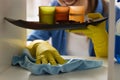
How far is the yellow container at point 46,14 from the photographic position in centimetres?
63

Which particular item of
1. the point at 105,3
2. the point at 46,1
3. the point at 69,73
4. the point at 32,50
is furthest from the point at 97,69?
the point at 46,1

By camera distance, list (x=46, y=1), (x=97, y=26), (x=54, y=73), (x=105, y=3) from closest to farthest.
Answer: (x=54, y=73) < (x=97, y=26) < (x=105, y=3) < (x=46, y=1)

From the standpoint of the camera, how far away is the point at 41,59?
0.65 meters

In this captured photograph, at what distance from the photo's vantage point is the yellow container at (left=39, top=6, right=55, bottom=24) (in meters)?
0.63

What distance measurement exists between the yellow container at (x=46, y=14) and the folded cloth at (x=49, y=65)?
0.41 feet

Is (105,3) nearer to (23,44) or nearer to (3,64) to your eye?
(23,44)

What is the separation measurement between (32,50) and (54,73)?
0.19 m

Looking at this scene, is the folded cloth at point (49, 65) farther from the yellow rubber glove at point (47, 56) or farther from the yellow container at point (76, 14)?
the yellow container at point (76, 14)

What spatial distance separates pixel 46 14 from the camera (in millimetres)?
643

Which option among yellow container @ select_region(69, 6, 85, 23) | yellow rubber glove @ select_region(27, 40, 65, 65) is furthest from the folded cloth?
yellow container @ select_region(69, 6, 85, 23)

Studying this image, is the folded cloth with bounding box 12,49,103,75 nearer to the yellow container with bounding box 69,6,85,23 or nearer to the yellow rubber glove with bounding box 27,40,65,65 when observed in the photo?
the yellow rubber glove with bounding box 27,40,65,65

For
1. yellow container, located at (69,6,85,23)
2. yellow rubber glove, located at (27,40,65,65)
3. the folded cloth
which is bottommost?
the folded cloth

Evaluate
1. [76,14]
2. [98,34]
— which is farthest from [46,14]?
[98,34]

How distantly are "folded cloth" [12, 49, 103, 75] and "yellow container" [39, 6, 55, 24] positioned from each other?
4.9 inches
